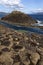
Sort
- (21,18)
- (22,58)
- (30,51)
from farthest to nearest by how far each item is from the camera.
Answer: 1. (21,18)
2. (30,51)
3. (22,58)

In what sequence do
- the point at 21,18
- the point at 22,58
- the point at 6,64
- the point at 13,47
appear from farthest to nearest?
the point at 21,18 < the point at 13,47 < the point at 22,58 < the point at 6,64

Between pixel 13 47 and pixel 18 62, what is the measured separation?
17.5 feet

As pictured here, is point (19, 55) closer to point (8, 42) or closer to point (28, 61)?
point (28, 61)

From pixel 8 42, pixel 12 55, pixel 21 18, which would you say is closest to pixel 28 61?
pixel 12 55

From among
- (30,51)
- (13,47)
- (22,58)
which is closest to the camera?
(22,58)

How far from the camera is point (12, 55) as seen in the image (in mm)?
22438

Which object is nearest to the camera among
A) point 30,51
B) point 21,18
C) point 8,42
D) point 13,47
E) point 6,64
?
point 6,64

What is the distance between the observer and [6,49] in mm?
24547

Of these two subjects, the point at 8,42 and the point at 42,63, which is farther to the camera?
the point at 8,42

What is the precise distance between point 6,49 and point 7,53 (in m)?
1.70

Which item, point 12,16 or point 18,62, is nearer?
point 18,62

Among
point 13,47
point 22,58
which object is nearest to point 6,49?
point 13,47

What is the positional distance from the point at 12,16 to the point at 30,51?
173 feet

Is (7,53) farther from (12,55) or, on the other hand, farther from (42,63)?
(42,63)
